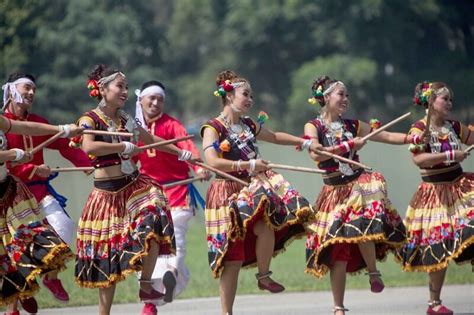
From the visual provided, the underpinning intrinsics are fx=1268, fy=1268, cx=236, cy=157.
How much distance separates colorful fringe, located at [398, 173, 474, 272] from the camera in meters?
9.57

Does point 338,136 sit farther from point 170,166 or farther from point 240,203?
point 170,166

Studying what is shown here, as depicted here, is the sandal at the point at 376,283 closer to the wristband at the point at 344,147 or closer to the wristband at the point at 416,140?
the wristband at the point at 344,147

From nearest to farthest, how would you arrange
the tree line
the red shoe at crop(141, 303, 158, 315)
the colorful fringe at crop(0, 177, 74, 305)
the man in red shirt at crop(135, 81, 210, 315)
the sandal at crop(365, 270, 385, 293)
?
the colorful fringe at crop(0, 177, 74, 305)
the sandal at crop(365, 270, 385, 293)
the red shoe at crop(141, 303, 158, 315)
the man in red shirt at crop(135, 81, 210, 315)
the tree line

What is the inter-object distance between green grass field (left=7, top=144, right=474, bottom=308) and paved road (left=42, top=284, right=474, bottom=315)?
1.68ft

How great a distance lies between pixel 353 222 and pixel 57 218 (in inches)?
88.9

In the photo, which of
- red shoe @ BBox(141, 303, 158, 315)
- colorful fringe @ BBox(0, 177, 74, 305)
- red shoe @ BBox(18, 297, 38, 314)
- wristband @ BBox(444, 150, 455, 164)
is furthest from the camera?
red shoe @ BBox(141, 303, 158, 315)

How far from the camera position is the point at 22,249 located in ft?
27.5

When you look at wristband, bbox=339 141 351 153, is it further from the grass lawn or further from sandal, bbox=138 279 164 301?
the grass lawn

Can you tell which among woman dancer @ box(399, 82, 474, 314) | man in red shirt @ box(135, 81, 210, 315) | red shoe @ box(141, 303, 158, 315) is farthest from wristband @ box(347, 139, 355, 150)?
red shoe @ box(141, 303, 158, 315)

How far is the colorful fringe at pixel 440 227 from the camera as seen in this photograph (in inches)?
377

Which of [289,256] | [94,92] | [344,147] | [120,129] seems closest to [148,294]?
[120,129]

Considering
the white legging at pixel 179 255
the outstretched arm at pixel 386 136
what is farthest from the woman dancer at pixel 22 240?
the outstretched arm at pixel 386 136

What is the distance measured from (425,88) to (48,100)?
15.1 m

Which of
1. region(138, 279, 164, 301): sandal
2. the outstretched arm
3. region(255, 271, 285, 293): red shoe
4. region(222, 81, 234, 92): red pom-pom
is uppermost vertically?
region(222, 81, 234, 92): red pom-pom
